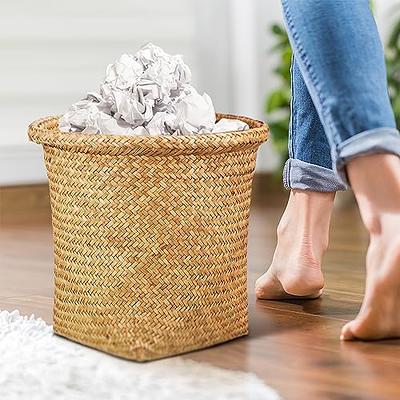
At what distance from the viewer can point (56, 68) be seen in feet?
9.87

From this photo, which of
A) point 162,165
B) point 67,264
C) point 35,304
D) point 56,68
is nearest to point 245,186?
point 162,165

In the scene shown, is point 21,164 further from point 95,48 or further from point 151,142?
point 151,142

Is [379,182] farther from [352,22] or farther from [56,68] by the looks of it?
[56,68]

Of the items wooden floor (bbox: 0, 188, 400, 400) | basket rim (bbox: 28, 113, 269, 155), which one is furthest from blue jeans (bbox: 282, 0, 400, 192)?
wooden floor (bbox: 0, 188, 400, 400)

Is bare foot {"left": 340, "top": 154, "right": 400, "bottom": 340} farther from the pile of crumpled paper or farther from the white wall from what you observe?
the white wall

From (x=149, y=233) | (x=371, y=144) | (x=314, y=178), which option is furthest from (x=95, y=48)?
(x=371, y=144)

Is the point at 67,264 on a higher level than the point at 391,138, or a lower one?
lower

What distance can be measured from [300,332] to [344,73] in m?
0.41

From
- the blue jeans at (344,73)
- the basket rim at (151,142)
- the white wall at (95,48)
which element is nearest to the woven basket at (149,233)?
the basket rim at (151,142)

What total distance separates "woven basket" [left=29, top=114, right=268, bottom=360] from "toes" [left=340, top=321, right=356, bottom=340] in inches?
6.4

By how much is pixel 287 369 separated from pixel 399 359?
0.49 feet

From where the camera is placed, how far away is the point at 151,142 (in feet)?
4.28

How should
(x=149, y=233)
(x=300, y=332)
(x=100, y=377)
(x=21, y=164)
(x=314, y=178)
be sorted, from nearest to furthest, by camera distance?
(x=100, y=377)
(x=149, y=233)
(x=300, y=332)
(x=314, y=178)
(x=21, y=164)

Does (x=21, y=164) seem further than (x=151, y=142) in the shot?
Yes
